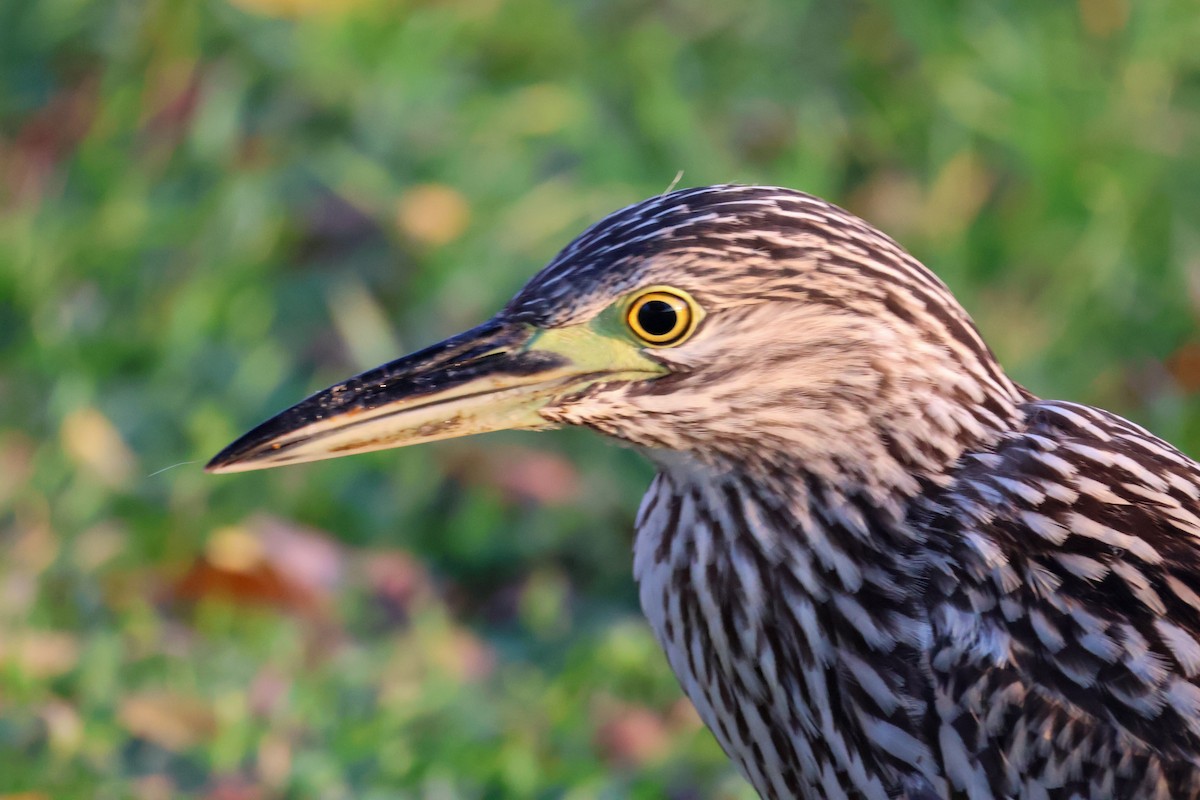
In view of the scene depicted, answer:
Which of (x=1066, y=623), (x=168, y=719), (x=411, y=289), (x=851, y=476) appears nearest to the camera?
(x=1066, y=623)

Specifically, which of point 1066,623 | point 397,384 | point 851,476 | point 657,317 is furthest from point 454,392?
point 1066,623

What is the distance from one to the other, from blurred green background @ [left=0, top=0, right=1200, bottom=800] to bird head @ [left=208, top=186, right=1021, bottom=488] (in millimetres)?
1507

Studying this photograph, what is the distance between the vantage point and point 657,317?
3273 millimetres

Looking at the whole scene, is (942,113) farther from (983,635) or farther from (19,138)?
(983,635)

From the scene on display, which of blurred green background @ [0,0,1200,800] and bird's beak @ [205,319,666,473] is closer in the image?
bird's beak @ [205,319,666,473]

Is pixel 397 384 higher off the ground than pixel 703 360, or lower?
higher

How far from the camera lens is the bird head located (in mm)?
3281

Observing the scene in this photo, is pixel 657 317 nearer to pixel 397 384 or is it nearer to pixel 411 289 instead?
pixel 397 384

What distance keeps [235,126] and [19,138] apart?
91cm

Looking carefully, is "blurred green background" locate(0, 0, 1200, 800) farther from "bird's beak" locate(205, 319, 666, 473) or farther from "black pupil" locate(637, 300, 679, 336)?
"black pupil" locate(637, 300, 679, 336)

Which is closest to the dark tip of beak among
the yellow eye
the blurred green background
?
the yellow eye

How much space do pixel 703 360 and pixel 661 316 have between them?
114 millimetres

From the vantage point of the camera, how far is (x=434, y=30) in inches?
289

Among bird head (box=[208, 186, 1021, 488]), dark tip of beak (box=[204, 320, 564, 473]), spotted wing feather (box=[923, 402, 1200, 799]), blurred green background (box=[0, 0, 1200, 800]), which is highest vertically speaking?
blurred green background (box=[0, 0, 1200, 800])
